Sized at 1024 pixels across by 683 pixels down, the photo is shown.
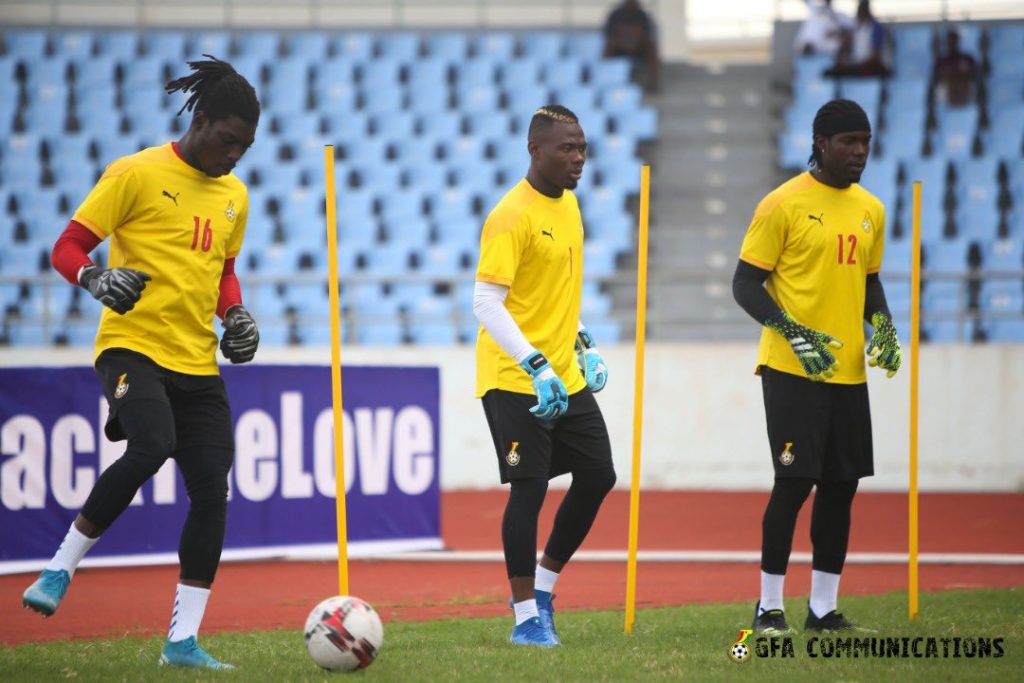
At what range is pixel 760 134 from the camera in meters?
20.4

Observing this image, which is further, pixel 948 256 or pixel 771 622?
pixel 948 256

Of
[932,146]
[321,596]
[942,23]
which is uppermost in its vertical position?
[942,23]

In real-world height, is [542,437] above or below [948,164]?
below

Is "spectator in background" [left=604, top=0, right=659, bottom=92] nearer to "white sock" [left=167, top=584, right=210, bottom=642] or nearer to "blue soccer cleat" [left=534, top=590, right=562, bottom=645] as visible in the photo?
"blue soccer cleat" [left=534, top=590, right=562, bottom=645]

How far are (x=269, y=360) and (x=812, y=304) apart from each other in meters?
9.29

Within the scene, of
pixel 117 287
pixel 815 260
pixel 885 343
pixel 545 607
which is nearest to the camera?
pixel 117 287

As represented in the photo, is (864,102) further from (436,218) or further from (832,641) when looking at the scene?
(832,641)

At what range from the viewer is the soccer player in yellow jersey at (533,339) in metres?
6.49

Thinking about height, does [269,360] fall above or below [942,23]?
below

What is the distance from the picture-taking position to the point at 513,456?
258 inches

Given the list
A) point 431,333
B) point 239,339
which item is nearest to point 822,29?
point 431,333

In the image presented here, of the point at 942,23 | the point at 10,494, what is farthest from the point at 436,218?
the point at 10,494

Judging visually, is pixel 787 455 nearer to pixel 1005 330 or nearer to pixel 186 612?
pixel 186 612

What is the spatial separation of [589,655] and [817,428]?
1.60 metres
